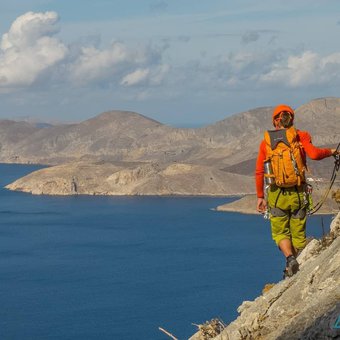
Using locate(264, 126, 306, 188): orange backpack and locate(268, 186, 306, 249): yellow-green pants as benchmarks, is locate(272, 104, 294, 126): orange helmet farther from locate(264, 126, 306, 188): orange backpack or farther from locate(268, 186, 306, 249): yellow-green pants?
locate(268, 186, 306, 249): yellow-green pants

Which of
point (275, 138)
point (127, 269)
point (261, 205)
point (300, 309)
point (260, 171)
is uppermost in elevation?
point (275, 138)

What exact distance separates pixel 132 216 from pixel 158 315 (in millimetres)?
85715

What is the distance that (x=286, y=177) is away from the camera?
Answer: 8.54 metres

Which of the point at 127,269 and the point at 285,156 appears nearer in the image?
the point at 285,156

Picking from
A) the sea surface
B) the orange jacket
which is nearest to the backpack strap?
the orange jacket

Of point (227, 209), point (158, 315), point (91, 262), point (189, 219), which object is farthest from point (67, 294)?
point (227, 209)

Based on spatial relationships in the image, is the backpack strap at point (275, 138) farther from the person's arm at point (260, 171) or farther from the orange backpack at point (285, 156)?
the person's arm at point (260, 171)

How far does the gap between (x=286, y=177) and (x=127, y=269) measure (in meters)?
82.7

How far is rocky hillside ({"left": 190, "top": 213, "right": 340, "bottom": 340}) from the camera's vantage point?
20.0 ft

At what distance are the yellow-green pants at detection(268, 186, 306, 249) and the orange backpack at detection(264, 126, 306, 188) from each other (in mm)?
279

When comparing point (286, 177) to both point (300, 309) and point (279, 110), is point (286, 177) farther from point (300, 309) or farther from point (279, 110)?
point (300, 309)

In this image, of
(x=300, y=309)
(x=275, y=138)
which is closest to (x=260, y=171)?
(x=275, y=138)

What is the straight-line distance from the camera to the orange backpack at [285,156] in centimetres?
845

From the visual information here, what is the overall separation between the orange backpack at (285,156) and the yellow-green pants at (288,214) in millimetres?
279
